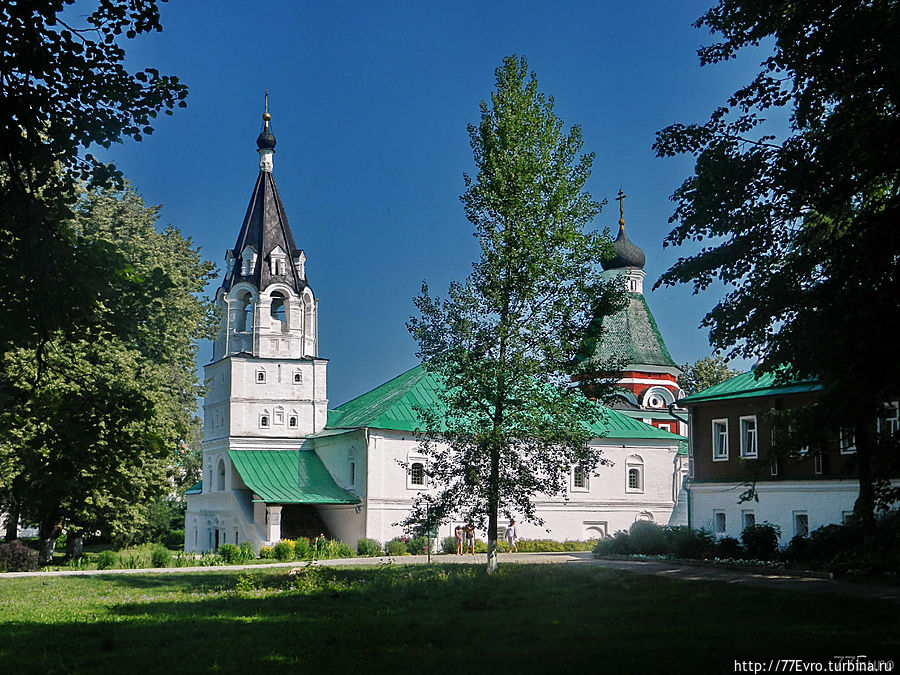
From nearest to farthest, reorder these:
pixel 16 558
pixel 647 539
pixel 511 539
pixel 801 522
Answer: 1. pixel 647 539
2. pixel 16 558
3. pixel 801 522
4. pixel 511 539

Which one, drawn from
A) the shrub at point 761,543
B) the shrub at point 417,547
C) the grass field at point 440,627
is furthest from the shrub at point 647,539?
the shrub at point 417,547

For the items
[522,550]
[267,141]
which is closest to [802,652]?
[522,550]

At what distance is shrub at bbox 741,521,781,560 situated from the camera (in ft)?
85.5

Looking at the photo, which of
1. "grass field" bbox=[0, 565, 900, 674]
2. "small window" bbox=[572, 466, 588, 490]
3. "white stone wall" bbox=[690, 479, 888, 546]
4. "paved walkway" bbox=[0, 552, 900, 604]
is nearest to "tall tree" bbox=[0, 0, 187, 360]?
"grass field" bbox=[0, 565, 900, 674]

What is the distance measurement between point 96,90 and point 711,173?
9.01m

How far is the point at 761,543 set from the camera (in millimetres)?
26234

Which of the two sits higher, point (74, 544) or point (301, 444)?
point (301, 444)

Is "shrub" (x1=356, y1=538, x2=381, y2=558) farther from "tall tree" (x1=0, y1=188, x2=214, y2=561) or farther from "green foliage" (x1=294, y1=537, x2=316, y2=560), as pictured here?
"tall tree" (x1=0, y1=188, x2=214, y2=561)

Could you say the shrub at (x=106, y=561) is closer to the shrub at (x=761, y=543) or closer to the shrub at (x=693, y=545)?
the shrub at (x=693, y=545)

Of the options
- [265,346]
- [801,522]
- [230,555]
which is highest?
[265,346]

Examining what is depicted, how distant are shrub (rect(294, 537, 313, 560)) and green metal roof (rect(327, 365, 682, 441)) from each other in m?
6.39

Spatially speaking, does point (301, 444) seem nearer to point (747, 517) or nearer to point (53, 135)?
point (747, 517)

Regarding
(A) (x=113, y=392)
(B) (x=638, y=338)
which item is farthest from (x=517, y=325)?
(B) (x=638, y=338)

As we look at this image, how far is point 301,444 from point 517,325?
2736 cm
